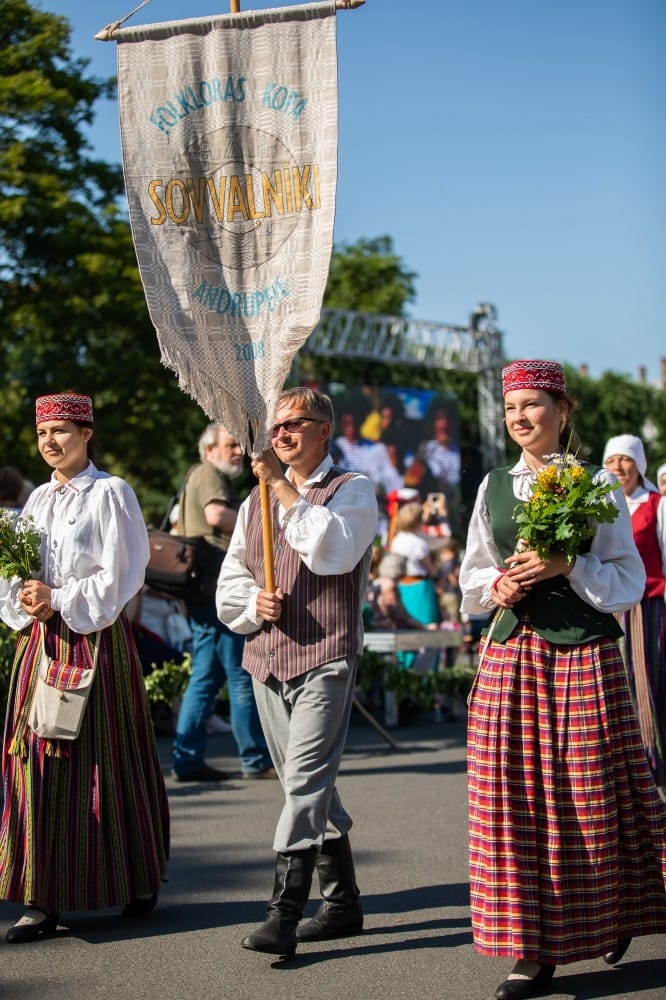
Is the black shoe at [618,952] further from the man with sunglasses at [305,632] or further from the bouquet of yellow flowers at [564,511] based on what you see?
the bouquet of yellow flowers at [564,511]

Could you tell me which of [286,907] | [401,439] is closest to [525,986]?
[286,907]

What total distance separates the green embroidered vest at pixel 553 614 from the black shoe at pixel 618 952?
38.0 inches

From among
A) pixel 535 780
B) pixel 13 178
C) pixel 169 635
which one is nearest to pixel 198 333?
pixel 535 780

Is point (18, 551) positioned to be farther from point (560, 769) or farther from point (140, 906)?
point (560, 769)

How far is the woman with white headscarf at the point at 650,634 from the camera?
7371mm

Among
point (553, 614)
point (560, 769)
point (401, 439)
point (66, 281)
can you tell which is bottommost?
point (560, 769)

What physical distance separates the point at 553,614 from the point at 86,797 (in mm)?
1834

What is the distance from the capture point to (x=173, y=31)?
15.4 feet

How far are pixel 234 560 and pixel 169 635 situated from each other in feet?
19.1

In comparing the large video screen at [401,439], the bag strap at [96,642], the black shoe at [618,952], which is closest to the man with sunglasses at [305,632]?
the bag strap at [96,642]

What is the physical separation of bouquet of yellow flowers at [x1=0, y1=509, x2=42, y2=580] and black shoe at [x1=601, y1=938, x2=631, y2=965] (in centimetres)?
241

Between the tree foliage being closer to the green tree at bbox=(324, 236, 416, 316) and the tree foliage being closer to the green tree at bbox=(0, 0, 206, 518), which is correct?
the green tree at bbox=(0, 0, 206, 518)

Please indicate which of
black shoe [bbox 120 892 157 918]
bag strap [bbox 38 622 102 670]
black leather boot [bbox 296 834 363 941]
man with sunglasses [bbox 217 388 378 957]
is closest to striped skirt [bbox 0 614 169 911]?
bag strap [bbox 38 622 102 670]

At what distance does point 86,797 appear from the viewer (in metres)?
4.83
